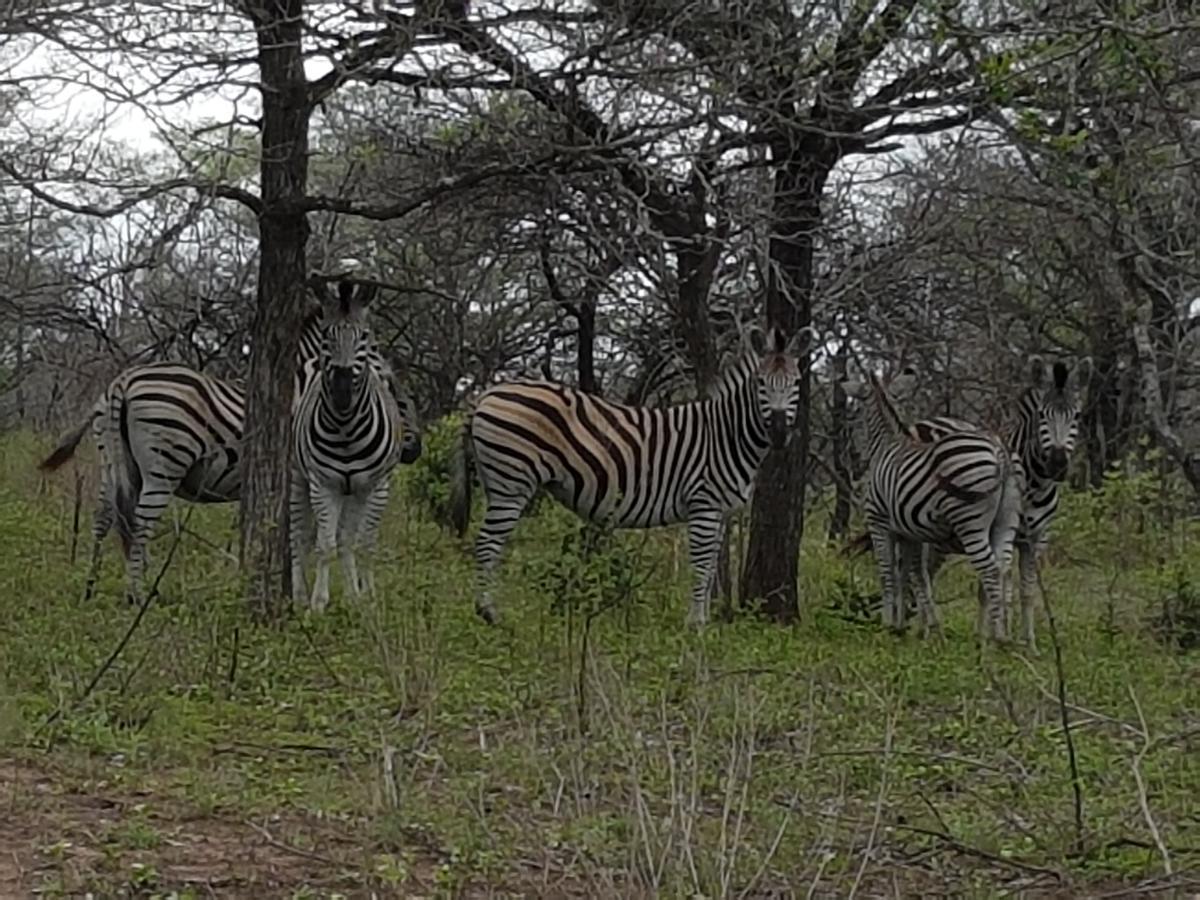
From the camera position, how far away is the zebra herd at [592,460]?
10.2 m

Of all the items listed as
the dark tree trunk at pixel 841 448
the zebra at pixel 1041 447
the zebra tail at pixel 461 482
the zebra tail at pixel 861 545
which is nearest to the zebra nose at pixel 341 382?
the zebra tail at pixel 461 482

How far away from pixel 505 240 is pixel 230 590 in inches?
155

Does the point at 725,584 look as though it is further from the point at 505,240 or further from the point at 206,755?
the point at 206,755

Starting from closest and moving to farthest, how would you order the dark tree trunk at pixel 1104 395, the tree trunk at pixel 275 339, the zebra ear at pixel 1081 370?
the tree trunk at pixel 275 339 < the zebra ear at pixel 1081 370 < the dark tree trunk at pixel 1104 395

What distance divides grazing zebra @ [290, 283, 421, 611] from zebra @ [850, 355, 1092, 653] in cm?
374

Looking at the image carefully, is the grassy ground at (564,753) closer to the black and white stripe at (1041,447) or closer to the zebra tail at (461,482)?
the black and white stripe at (1041,447)

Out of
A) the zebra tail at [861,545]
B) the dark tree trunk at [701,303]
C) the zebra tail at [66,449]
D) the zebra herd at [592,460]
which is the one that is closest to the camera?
the dark tree trunk at [701,303]

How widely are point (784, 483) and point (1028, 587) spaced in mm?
1689

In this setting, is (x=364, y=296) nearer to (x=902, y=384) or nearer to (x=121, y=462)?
(x=121, y=462)

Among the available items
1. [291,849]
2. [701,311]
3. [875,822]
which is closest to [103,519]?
[701,311]

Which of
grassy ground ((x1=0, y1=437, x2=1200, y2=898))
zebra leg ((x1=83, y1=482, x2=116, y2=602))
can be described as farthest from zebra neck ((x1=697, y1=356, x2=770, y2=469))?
zebra leg ((x1=83, y1=482, x2=116, y2=602))

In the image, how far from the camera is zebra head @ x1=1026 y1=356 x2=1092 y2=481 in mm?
10438

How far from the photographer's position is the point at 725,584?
11016 millimetres

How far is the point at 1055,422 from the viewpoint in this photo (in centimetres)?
1046
